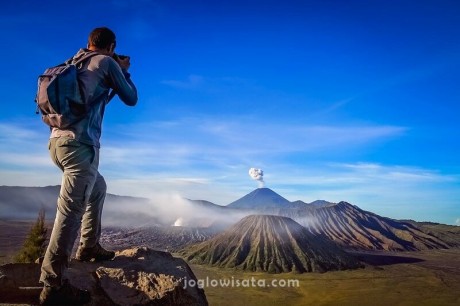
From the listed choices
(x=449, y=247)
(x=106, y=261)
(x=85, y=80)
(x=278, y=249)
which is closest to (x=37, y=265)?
(x=106, y=261)

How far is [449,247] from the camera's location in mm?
163375

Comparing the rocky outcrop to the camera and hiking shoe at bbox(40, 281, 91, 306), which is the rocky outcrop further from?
the camera

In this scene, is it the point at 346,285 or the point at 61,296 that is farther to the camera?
the point at 346,285

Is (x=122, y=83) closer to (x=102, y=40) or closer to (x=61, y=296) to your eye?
(x=102, y=40)

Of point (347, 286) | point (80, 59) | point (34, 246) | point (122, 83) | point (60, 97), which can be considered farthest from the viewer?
point (347, 286)

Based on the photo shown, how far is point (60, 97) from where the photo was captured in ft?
11.3

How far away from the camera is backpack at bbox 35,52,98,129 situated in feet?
11.2

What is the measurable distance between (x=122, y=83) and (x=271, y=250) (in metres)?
113

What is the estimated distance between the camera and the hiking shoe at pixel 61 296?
3.57m

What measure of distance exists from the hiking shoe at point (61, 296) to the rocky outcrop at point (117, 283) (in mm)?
291

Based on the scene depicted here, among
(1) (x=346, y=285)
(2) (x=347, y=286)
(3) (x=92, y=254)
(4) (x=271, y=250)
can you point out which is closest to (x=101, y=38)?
(3) (x=92, y=254)

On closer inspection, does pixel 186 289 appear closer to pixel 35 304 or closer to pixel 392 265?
pixel 35 304

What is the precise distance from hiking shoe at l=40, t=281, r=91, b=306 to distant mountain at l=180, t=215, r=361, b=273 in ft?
324

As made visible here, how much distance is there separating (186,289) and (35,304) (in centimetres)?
175
